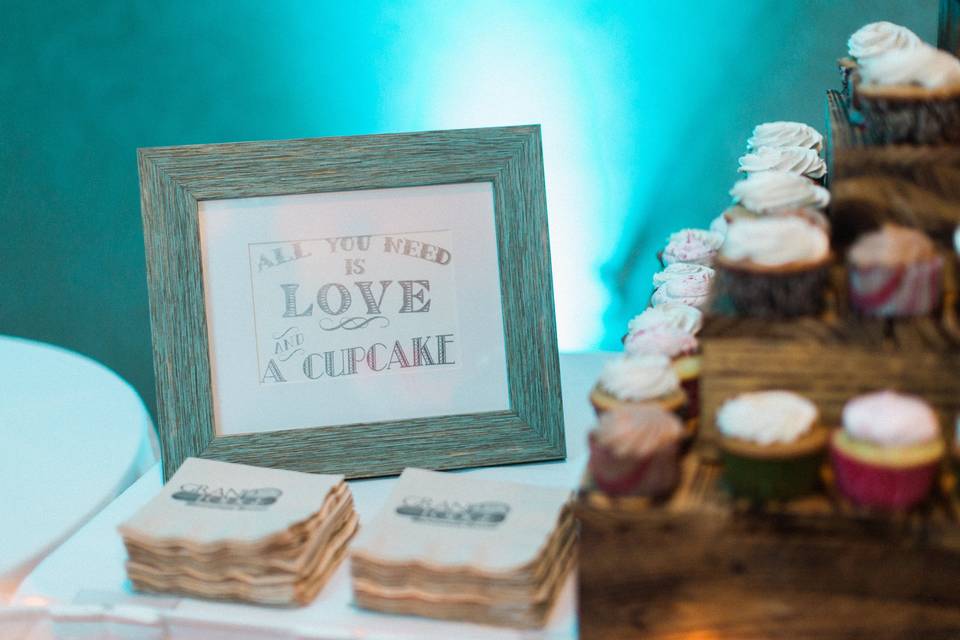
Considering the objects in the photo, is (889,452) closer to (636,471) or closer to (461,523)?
(636,471)

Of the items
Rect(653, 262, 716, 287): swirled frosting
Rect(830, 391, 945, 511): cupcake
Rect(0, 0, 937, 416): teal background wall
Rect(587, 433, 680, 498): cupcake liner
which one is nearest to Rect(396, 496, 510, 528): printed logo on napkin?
Rect(587, 433, 680, 498): cupcake liner

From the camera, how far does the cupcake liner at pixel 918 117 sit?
1092 mm

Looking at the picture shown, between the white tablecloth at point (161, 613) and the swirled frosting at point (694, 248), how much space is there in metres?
0.72

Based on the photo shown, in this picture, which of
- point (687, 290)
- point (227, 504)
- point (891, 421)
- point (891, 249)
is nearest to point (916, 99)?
point (891, 249)

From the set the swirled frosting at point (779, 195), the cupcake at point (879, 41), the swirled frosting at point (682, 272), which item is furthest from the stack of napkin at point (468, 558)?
the cupcake at point (879, 41)

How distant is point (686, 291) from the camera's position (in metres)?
1.63

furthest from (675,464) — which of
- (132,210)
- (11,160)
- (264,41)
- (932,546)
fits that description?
(11,160)

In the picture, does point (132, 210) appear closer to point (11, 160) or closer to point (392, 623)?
point (11, 160)

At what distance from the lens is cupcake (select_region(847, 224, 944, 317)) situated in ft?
3.32

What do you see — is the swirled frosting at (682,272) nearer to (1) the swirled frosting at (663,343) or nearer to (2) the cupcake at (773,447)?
(1) the swirled frosting at (663,343)

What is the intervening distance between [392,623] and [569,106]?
6.80 feet

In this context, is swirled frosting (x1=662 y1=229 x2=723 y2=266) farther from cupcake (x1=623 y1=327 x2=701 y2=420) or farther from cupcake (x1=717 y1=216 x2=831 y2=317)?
cupcake (x1=717 y1=216 x2=831 y2=317)

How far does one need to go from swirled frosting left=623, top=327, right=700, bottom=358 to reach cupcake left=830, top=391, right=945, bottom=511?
35 cm

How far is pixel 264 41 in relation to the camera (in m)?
3.13
